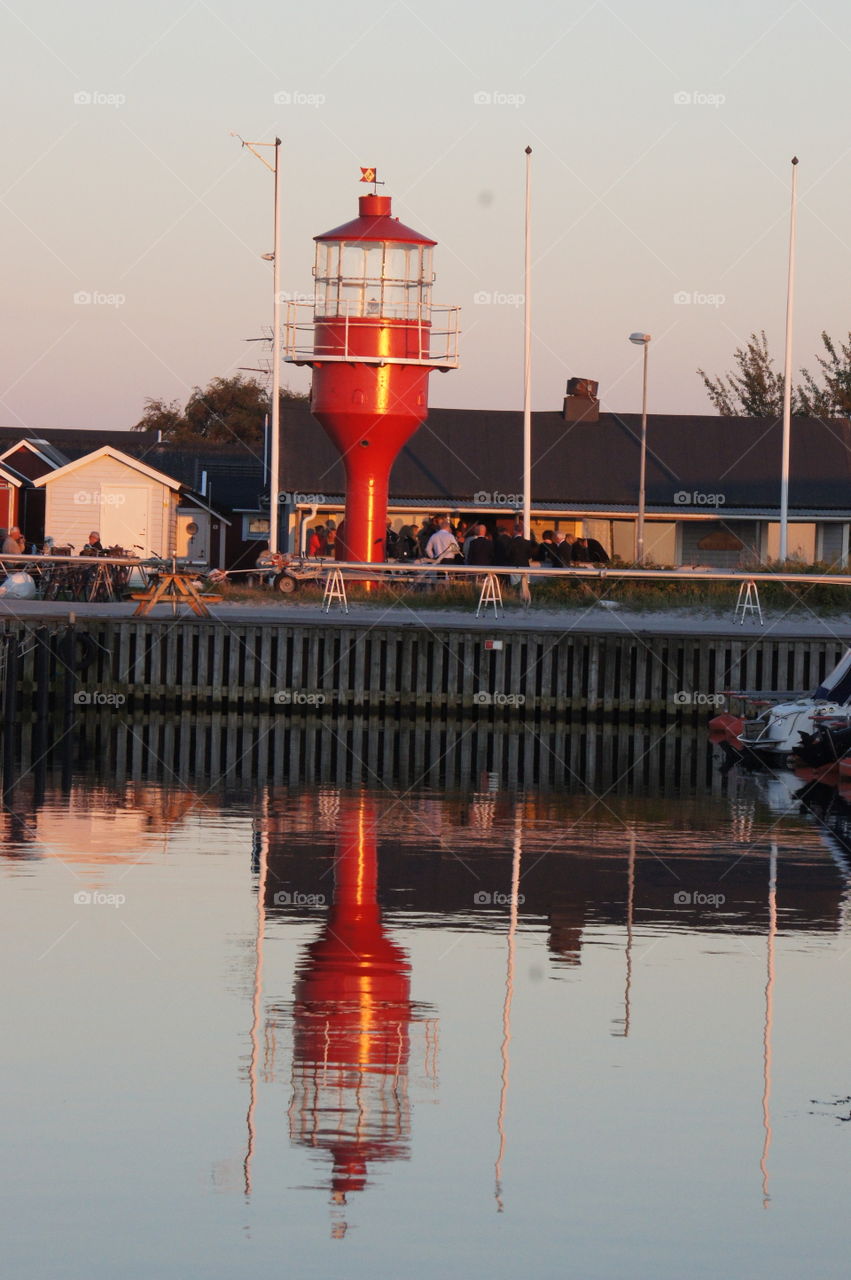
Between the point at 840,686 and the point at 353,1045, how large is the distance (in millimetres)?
17815

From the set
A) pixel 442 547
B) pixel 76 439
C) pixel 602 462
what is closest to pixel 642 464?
pixel 602 462

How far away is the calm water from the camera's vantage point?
794cm

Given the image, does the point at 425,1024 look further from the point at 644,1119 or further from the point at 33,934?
A: the point at 33,934

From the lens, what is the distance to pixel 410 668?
A: 32.7 m

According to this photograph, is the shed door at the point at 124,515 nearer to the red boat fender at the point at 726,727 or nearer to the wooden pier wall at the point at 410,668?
the wooden pier wall at the point at 410,668

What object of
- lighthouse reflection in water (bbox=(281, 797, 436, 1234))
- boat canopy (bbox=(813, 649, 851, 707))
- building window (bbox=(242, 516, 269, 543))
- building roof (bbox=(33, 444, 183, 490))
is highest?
building roof (bbox=(33, 444, 183, 490))

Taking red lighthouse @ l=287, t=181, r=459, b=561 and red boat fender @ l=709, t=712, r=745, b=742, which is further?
red lighthouse @ l=287, t=181, r=459, b=561

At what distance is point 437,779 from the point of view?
24125 millimetres

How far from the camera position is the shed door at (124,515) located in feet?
182

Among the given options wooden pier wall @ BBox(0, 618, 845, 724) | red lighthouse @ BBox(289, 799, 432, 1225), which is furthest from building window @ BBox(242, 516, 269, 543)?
red lighthouse @ BBox(289, 799, 432, 1225)

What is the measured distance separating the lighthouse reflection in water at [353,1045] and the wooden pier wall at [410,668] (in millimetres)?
17558

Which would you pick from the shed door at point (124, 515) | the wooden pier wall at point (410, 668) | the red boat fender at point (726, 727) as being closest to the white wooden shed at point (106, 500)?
the shed door at point (124, 515)

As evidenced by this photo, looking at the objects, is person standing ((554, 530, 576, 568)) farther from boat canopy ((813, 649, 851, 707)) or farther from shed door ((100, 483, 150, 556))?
shed door ((100, 483, 150, 556))

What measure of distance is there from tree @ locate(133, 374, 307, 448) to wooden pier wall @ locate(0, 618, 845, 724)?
6410 cm
